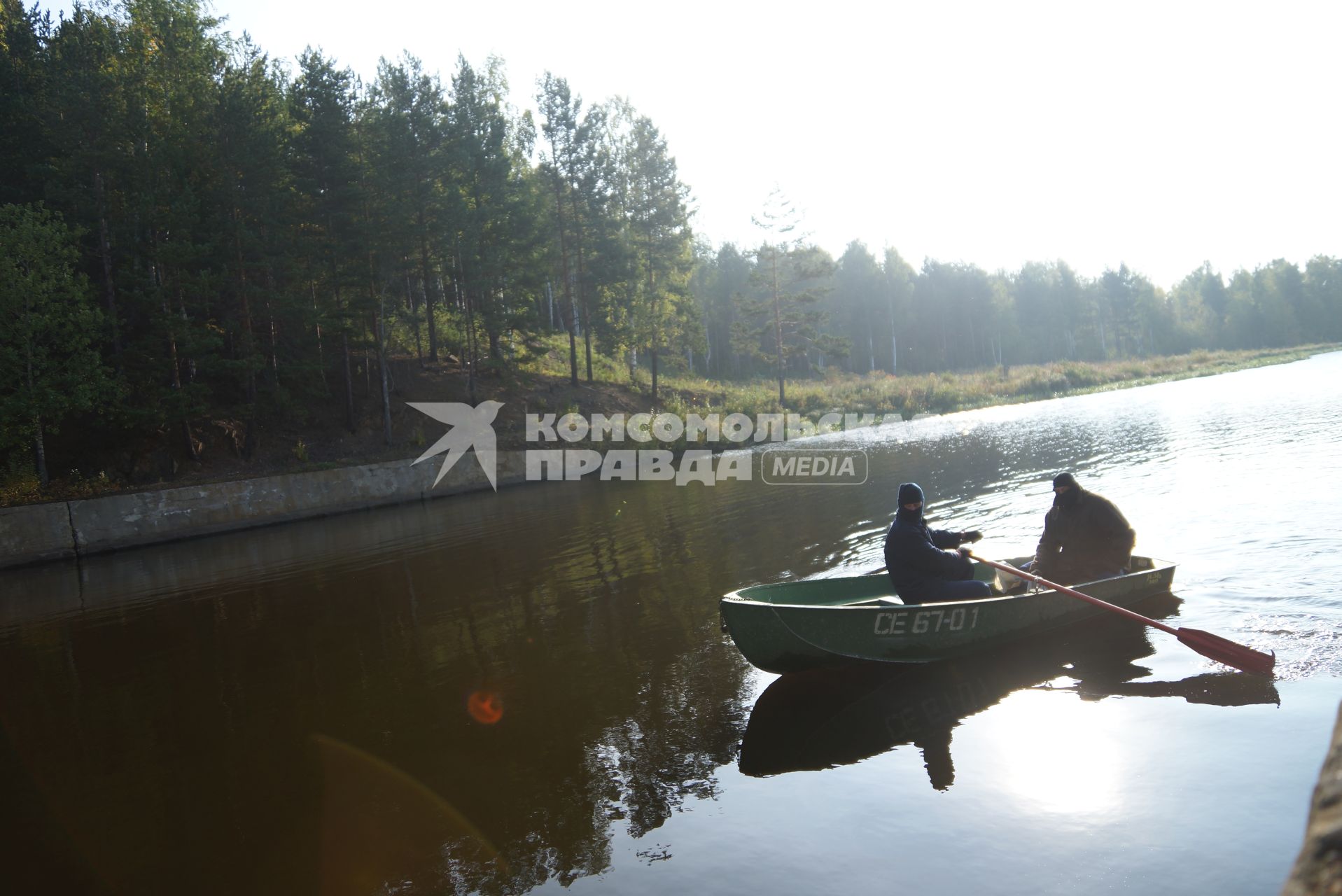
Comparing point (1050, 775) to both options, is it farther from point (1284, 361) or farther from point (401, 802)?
point (1284, 361)

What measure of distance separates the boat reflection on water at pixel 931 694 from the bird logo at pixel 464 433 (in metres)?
24.4

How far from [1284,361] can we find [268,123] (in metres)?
79.2

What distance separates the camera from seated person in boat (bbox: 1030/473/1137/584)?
984 cm

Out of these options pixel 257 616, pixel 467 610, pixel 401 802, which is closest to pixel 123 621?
pixel 257 616

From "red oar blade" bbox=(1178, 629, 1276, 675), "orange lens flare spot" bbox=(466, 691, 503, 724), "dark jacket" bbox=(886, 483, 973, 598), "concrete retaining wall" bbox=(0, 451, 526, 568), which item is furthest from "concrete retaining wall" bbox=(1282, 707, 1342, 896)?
"concrete retaining wall" bbox=(0, 451, 526, 568)

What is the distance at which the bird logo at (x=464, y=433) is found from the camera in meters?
31.9

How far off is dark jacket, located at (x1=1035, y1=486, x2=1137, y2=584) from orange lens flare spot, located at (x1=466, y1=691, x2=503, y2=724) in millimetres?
6663

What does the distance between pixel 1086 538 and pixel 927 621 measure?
2.98 metres

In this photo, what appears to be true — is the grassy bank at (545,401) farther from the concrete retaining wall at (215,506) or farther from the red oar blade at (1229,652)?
the red oar blade at (1229,652)

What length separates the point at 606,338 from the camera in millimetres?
46562

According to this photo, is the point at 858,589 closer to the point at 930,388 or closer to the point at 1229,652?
the point at 1229,652

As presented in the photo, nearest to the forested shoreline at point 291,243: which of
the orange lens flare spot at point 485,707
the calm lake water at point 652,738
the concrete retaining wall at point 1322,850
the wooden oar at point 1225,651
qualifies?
the calm lake water at point 652,738

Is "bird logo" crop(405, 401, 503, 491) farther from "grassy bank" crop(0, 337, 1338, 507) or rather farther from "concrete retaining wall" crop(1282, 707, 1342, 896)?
"concrete retaining wall" crop(1282, 707, 1342, 896)

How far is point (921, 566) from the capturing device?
874cm
